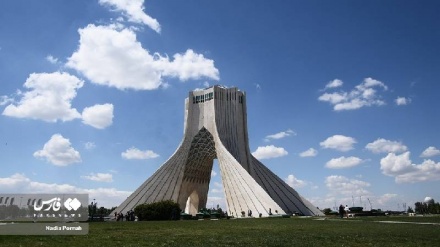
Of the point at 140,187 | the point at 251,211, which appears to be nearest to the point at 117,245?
the point at 251,211

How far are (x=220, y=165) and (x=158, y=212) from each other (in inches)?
510

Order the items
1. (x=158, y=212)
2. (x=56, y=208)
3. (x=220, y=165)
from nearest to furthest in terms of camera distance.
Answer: (x=56, y=208) → (x=158, y=212) → (x=220, y=165)

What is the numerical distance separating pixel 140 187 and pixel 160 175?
2.97m

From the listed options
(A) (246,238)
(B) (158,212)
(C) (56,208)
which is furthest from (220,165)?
(A) (246,238)

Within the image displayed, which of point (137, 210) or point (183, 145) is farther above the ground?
point (183, 145)

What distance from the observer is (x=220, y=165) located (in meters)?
44.4

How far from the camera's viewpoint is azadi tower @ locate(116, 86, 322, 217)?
40.7 meters

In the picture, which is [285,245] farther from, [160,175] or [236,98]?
[236,98]

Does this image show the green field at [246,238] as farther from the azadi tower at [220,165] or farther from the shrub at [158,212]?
the azadi tower at [220,165]

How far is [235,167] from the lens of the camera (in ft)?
136

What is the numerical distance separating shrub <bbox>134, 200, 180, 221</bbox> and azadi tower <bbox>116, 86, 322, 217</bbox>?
323 inches

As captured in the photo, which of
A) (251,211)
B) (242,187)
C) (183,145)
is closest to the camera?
(251,211)

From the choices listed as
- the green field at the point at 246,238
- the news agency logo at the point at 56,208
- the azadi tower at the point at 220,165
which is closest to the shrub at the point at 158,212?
the azadi tower at the point at 220,165

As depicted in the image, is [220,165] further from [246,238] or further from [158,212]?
[246,238]
